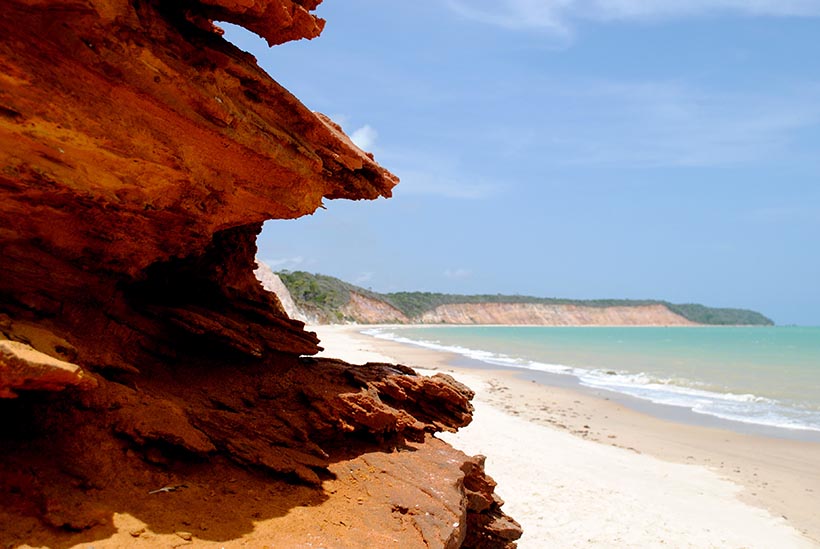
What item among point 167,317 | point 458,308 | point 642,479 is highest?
point 458,308

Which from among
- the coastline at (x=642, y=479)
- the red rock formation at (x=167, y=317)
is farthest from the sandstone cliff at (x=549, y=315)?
the red rock formation at (x=167, y=317)

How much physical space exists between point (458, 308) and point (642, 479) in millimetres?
130142

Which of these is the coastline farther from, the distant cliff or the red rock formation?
the distant cliff

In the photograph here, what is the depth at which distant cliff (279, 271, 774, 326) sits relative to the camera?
284 ft

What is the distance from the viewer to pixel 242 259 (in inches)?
270

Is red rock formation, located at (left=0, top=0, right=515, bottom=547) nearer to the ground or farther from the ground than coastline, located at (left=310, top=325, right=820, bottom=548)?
farther from the ground

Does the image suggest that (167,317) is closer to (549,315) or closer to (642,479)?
(642,479)

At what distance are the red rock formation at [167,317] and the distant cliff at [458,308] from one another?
43.2 metres

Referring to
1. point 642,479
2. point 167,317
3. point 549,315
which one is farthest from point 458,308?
point 167,317

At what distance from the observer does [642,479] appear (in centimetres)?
1105

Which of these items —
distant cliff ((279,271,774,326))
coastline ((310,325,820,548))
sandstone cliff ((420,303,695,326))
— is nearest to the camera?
coastline ((310,325,820,548))

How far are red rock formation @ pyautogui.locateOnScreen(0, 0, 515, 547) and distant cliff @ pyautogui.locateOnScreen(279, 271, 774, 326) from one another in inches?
1701

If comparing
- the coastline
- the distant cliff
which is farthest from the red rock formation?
the distant cliff

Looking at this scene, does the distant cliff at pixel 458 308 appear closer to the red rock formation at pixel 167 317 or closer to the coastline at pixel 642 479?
the coastline at pixel 642 479
